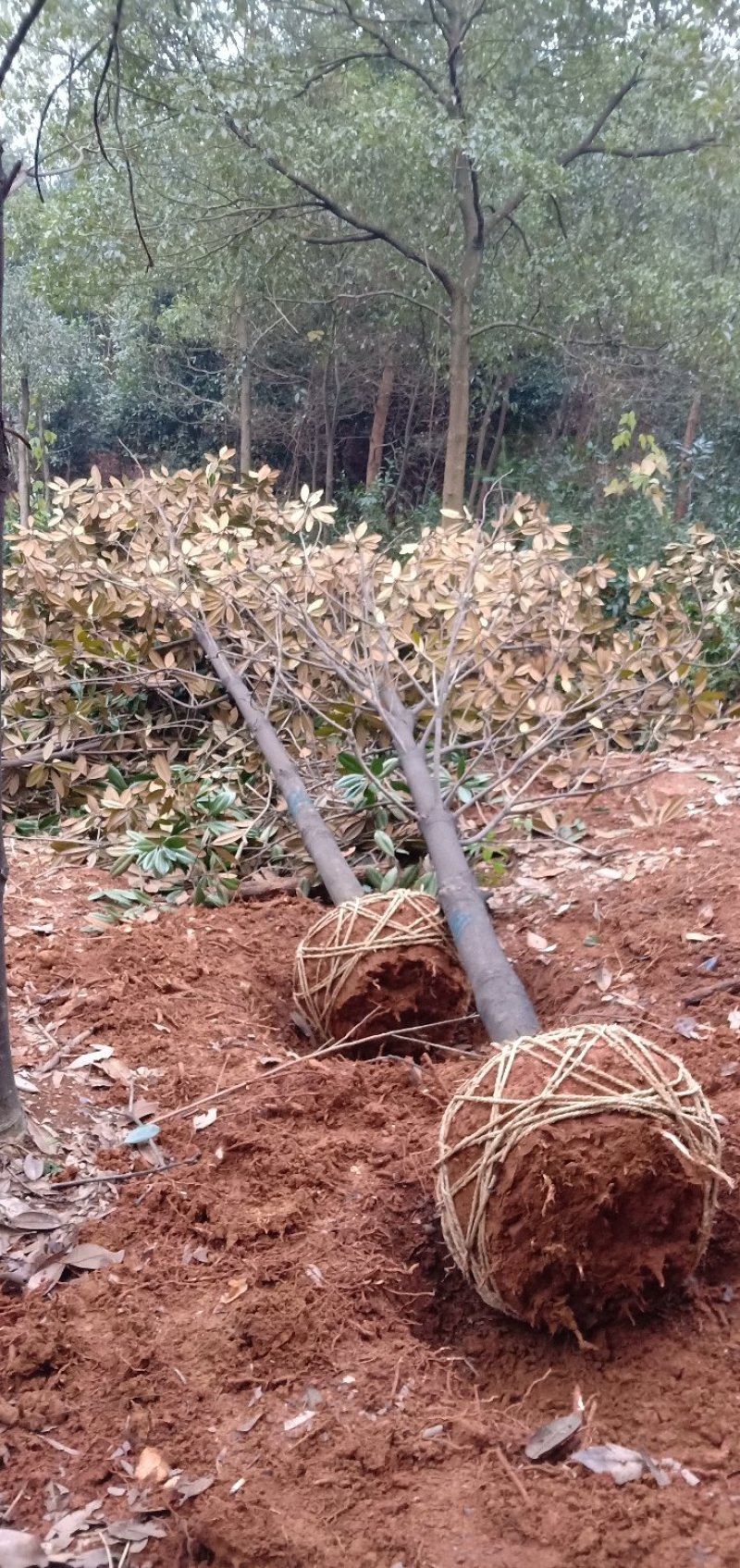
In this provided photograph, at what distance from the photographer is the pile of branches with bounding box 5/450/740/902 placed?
4441mm

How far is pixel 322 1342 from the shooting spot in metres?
1.75

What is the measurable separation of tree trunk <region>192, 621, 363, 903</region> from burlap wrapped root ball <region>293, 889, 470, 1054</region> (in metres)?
0.17

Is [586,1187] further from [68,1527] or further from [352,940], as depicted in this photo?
[352,940]

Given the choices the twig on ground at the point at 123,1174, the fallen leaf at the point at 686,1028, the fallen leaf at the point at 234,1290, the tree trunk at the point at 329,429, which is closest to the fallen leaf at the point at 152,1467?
the fallen leaf at the point at 234,1290

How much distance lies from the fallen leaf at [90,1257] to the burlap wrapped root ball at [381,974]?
3.39 feet

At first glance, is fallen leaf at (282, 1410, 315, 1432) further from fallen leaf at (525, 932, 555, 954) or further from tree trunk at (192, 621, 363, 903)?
fallen leaf at (525, 932, 555, 954)

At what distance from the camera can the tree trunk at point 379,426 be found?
12586 mm

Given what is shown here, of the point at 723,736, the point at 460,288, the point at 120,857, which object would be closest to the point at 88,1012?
the point at 120,857

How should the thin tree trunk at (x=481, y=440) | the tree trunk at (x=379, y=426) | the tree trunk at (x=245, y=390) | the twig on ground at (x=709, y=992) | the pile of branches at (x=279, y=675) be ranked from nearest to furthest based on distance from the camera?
the twig on ground at (x=709, y=992) → the pile of branches at (x=279, y=675) → the tree trunk at (x=245, y=390) → the thin tree trunk at (x=481, y=440) → the tree trunk at (x=379, y=426)

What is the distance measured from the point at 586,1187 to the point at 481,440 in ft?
39.5

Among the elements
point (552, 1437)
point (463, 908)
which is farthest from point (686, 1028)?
point (552, 1437)

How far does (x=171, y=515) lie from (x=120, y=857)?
2.56 m

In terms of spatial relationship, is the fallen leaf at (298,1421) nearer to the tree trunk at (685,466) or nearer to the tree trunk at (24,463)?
the tree trunk at (685,466)

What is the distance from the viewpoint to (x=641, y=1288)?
1773 millimetres
